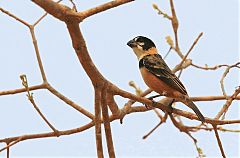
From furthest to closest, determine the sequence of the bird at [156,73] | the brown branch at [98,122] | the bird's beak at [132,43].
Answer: the bird's beak at [132,43] → the bird at [156,73] → the brown branch at [98,122]

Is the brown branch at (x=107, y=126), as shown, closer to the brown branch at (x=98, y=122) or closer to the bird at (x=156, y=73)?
the brown branch at (x=98, y=122)

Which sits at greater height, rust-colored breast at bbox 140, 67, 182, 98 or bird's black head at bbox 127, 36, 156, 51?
bird's black head at bbox 127, 36, 156, 51

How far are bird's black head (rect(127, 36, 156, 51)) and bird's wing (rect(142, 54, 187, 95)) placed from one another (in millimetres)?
142

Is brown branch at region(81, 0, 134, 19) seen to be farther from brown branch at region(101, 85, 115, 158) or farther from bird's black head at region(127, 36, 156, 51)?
bird's black head at region(127, 36, 156, 51)

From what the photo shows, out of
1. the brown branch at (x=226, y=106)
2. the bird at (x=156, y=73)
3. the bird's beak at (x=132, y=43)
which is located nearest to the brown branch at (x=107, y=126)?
the brown branch at (x=226, y=106)

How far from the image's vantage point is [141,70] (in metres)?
4.93

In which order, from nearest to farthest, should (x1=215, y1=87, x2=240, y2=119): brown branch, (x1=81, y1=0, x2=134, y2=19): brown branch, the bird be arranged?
(x1=81, y1=0, x2=134, y2=19): brown branch
(x1=215, y1=87, x2=240, y2=119): brown branch
the bird

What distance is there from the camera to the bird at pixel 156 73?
4.55m

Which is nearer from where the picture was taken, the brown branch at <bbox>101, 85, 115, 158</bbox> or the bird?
the brown branch at <bbox>101, 85, 115, 158</bbox>

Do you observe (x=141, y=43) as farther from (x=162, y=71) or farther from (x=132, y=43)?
(x=162, y=71)

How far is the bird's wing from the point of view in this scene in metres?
4.59

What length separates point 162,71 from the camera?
4.88 m

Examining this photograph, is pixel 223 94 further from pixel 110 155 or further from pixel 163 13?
pixel 110 155

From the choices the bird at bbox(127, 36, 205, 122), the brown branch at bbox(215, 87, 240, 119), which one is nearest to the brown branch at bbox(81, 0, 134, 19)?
the brown branch at bbox(215, 87, 240, 119)
